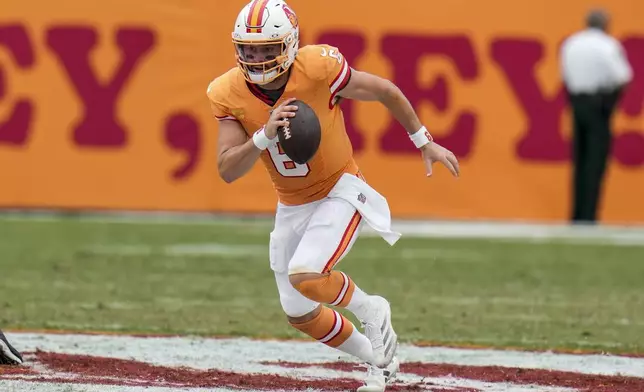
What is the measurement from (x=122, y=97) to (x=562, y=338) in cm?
726

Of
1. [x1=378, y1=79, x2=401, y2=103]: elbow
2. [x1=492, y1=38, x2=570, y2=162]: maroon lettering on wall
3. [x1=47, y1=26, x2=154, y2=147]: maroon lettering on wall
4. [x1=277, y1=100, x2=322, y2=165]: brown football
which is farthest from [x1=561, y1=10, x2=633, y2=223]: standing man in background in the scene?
[x1=277, y1=100, x2=322, y2=165]: brown football

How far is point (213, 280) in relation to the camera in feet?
33.8

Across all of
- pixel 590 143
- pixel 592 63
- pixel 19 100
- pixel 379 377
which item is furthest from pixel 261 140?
pixel 19 100

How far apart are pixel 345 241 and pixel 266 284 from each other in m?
4.01

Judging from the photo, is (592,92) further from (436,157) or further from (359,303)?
(359,303)

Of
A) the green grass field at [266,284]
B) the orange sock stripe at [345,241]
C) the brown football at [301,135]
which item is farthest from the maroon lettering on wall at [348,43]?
the brown football at [301,135]

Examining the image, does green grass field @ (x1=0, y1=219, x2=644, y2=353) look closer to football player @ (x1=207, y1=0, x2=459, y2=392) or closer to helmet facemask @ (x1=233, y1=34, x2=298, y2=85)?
football player @ (x1=207, y1=0, x2=459, y2=392)

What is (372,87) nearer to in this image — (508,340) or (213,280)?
(508,340)

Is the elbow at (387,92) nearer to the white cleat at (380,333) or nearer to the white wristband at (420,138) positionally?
the white wristband at (420,138)

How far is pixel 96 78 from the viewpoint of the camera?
47.1 ft

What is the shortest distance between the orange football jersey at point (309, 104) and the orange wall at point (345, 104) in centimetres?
771

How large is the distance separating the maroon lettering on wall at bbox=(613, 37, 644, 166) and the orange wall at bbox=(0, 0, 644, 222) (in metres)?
0.01

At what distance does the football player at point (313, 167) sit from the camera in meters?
6.17

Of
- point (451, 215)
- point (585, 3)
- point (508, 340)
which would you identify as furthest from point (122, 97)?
point (508, 340)
